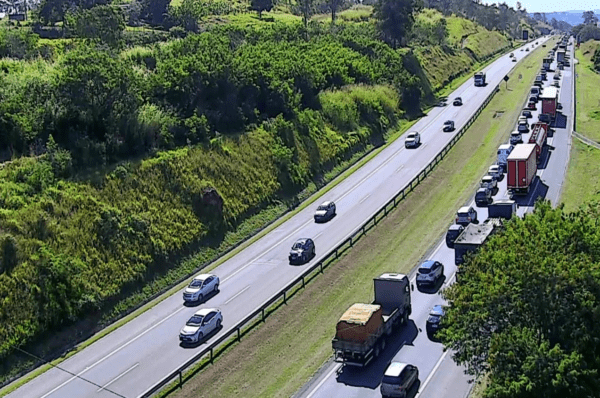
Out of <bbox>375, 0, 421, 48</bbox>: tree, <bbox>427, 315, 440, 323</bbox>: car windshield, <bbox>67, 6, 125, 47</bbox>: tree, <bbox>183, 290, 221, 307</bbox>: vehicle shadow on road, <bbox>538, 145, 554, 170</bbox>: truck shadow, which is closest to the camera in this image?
<bbox>427, 315, 440, 323</bbox>: car windshield

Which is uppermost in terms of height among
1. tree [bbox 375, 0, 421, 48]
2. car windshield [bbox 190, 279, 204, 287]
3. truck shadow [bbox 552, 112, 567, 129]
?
tree [bbox 375, 0, 421, 48]

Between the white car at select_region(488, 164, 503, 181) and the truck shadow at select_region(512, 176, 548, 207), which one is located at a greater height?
the white car at select_region(488, 164, 503, 181)

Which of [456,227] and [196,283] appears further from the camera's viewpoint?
[456,227]

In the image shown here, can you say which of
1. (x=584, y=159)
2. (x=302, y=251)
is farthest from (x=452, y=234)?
(x=584, y=159)

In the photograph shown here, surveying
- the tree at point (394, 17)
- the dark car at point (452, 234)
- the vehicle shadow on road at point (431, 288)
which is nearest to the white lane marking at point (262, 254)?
the dark car at point (452, 234)

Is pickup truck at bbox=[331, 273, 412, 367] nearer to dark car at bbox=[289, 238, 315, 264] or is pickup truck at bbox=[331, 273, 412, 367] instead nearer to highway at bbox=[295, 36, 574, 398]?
highway at bbox=[295, 36, 574, 398]

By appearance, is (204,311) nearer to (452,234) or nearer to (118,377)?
(118,377)

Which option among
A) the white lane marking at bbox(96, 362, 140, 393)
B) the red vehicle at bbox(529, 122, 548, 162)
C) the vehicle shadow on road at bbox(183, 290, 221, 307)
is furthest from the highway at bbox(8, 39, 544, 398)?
the red vehicle at bbox(529, 122, 548, 162)
